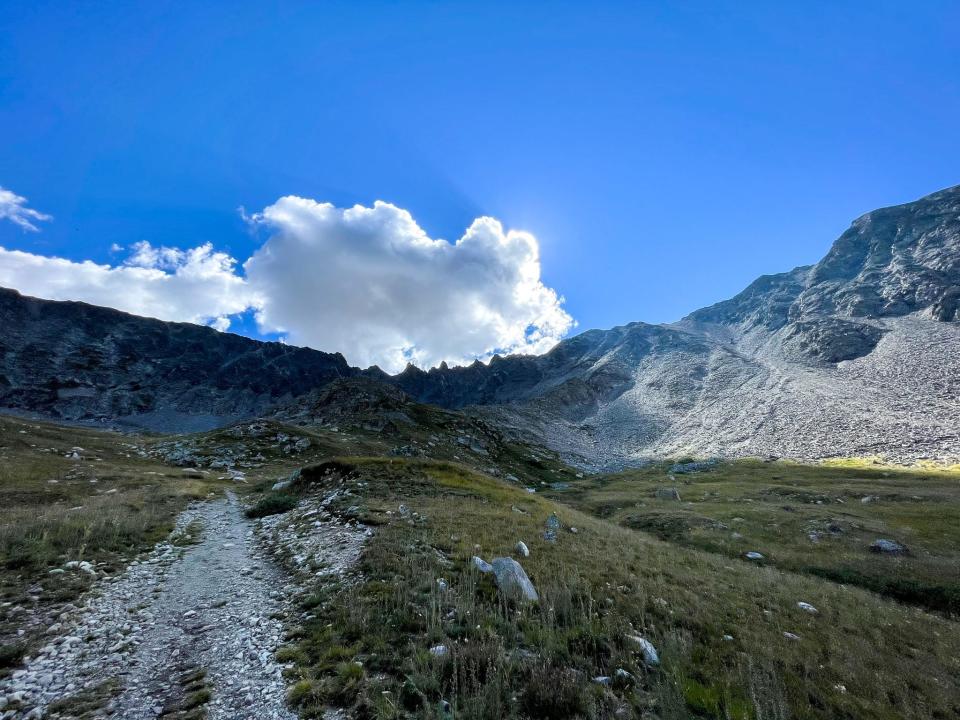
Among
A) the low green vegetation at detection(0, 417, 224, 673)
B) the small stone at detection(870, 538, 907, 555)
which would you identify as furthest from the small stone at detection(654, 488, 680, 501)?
the low green vegetation at detection(0, 417, 224, 673)

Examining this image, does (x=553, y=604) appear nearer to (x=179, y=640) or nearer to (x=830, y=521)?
(x=179, y=640)

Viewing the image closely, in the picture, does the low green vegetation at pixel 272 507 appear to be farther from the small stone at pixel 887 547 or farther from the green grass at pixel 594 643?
the small stone at pixel 887 547

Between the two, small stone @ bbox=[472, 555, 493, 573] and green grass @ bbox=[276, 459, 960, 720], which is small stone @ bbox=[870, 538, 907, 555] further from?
small stone @ bbox=[472, 555, 493, 573]

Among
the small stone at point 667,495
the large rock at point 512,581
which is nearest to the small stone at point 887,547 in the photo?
the small stone at point 667,495

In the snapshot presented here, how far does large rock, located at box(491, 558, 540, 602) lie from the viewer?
12586 mm

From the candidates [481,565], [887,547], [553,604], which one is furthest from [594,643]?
[887,547]

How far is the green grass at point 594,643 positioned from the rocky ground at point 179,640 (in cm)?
97

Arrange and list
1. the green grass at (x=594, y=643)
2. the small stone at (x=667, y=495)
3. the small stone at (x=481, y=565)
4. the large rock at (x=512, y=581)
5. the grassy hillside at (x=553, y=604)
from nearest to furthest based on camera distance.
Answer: the green grass at (x=594, y=643)
the grassy hillside at (x=553, y=604)
the large rock at (x=512, y=581)
the small stone at (x=481, y=565)
the small stone at (x=667, y=495)

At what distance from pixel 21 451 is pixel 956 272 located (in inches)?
11598

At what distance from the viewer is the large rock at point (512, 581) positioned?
1259 cm

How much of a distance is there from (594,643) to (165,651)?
10231mm

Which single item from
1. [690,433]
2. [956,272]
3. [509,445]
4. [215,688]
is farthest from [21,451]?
[956,272]

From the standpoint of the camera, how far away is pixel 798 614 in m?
15.6

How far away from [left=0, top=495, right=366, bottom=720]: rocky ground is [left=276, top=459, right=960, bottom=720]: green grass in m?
0.97
